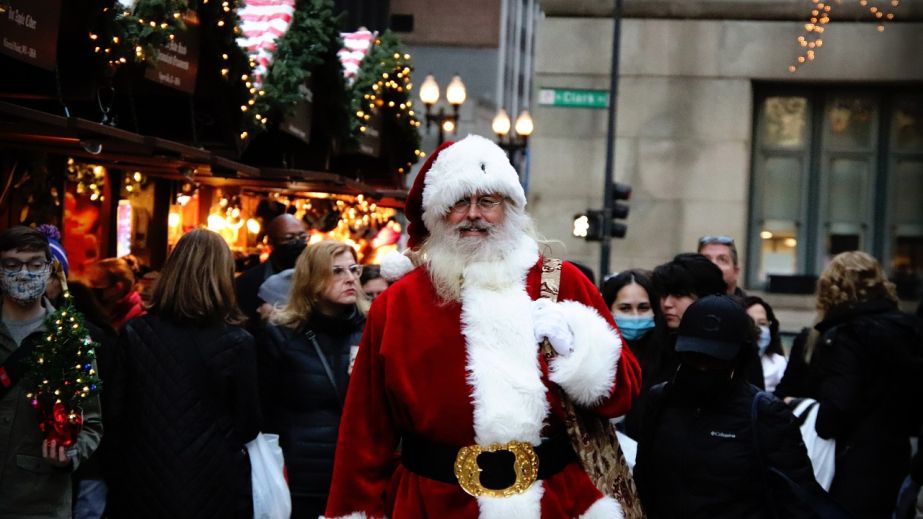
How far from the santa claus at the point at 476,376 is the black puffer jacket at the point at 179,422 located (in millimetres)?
1674

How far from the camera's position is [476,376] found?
4.56m

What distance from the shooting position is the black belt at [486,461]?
4.54 m

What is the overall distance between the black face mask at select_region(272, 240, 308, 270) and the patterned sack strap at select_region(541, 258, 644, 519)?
190 inches

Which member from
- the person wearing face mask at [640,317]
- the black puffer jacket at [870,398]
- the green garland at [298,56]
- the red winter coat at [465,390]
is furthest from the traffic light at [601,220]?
the red winter coat at [465,390]

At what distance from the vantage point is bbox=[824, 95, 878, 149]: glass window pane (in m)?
17.9

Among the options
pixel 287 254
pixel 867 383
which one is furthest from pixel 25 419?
pixel 867 383

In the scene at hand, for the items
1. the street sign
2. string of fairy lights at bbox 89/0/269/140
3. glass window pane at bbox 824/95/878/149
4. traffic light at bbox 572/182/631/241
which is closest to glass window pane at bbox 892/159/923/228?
glass window pane at bbox 824/95/878/149

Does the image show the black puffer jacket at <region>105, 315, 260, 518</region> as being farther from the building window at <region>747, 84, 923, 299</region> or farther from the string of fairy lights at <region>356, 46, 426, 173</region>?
the building window at <region>747, 84, 923, 299</region>

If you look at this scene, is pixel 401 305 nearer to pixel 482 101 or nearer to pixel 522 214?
pixel 522 214

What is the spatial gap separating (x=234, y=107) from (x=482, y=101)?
1389 inches

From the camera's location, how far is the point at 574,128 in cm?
1889

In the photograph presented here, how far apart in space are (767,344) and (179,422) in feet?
15.3

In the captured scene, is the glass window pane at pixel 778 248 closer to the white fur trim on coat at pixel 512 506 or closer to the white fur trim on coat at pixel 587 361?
the white fur trim on coat at pixel 587 361

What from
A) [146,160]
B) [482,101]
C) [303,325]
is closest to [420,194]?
[303,325]
